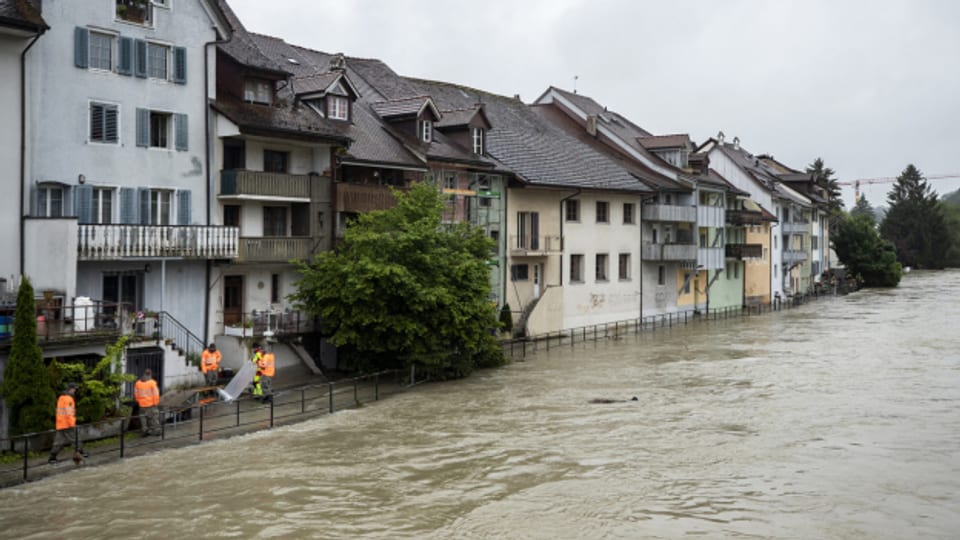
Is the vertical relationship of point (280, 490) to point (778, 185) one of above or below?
below

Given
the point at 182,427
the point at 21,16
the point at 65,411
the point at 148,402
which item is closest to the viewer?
the point at 65,411

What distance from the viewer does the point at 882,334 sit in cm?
4981

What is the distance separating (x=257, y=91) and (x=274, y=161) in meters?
2.52

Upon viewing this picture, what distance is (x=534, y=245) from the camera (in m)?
46.8

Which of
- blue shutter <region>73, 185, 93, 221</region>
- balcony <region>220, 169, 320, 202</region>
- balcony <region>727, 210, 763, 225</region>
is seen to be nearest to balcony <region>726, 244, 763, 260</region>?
balcony <region>727, 210, 763, 225</region>

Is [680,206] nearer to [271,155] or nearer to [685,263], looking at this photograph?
[685,263]

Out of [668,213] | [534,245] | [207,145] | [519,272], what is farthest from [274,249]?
[668,213]

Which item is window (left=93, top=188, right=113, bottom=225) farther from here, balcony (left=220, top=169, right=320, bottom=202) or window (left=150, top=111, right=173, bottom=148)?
balcony (left=220, top=169, right=320, bottom=202)

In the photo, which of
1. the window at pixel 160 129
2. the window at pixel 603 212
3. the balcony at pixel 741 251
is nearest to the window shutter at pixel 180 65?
the window at pixel 160 129

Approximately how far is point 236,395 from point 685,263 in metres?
37.7

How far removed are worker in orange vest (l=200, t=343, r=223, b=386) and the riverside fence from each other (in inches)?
40.4

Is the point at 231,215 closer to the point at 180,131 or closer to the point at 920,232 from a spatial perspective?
the point at 180,131

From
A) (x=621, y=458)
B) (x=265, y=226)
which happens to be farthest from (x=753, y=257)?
(x=621, y=458)

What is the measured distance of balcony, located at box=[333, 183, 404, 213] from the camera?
34125 millimetres
